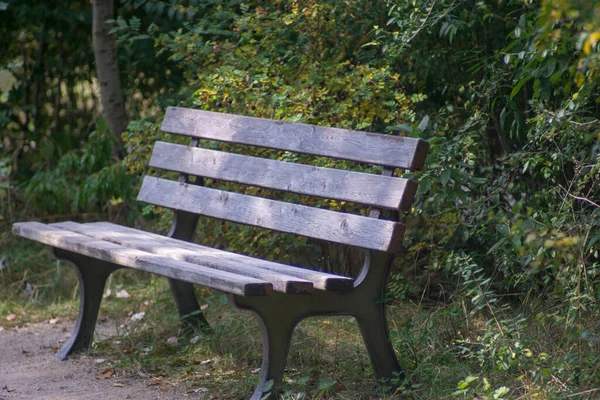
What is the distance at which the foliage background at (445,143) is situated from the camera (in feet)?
9.99

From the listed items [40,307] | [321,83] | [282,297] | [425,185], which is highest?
[321,83]

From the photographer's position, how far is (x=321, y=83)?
4324 mm

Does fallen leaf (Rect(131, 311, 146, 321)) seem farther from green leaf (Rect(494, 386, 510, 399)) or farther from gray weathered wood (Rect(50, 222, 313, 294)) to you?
green leaf (Rect(494, 386, 510, 399))

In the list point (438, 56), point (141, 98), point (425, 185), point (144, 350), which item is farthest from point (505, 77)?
point (141, 98)

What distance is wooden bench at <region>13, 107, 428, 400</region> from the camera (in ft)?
9.87

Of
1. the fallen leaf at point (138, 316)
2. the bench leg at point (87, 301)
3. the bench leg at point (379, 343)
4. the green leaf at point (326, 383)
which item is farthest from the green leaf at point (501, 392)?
the fallen leaf at point (138, 316)

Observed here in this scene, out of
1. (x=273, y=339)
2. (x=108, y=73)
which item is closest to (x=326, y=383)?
(x=273, y=339)

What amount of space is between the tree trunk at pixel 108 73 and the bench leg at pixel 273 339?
3.13m

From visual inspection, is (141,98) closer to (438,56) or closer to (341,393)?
(438,56)

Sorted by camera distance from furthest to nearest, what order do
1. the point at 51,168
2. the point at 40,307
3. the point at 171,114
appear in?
1. the point at 51,168
2. the point at 40,307
3. the point at 171,114

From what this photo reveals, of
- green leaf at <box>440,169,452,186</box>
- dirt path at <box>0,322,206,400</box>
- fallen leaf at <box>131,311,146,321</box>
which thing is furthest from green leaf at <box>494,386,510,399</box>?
fallen leaf at <box>131,311,146,321</box>

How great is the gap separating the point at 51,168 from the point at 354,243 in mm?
3867

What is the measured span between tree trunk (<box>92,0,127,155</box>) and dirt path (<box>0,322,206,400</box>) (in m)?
1.81

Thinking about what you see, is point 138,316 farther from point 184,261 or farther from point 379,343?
point 379,343
